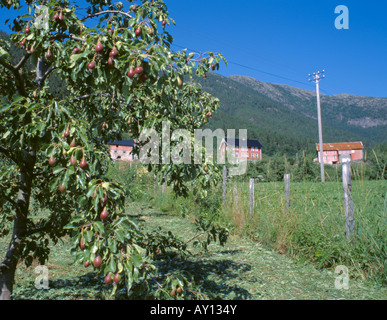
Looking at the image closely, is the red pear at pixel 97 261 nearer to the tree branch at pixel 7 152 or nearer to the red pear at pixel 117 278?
the red pear at pixel 117 278

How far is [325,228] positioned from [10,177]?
177 inches

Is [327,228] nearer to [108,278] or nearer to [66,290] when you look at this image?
[66,290]

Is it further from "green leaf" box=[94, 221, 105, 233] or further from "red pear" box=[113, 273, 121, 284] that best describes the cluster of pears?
"red pear" box=[113, 273, 121, 284]

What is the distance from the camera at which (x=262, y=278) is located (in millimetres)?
4434

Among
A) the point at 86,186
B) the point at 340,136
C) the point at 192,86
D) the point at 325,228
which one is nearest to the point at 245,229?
the point at 325,228

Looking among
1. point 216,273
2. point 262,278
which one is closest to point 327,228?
point 262,278

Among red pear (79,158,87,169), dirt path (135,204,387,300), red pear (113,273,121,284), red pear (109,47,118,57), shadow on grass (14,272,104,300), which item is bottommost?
dirt path (135,204,387,300)

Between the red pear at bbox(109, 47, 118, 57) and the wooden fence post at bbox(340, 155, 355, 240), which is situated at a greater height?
the red pear at bbox(109, 47, 118, 57)

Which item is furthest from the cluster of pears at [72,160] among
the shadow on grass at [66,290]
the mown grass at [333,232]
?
the mown grass at [333,232]

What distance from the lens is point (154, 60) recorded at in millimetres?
1615

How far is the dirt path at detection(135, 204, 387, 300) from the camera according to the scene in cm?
382

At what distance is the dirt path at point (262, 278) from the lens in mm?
3820

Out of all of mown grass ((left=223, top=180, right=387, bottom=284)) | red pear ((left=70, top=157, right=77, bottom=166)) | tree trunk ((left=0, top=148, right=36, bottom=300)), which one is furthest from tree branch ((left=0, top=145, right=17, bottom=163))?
mown grass ((left=223, top=180, right=387, bottom=284))
